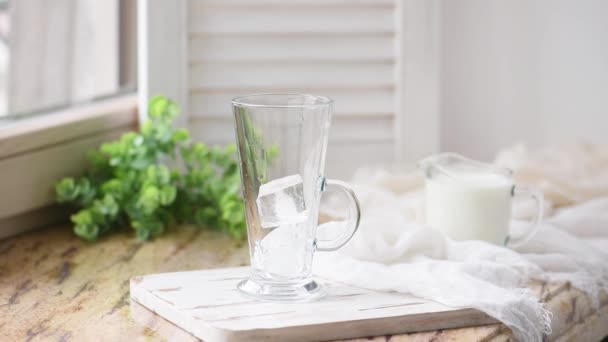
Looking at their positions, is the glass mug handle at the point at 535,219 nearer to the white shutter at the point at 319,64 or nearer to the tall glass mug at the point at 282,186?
the tall glass mug at the point at 282,186

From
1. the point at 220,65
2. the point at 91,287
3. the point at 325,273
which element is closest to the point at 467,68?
the point at 220,65

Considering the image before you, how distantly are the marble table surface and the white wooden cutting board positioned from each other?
0.04 ft

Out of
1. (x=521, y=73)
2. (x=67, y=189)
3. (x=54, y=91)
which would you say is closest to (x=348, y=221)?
(x=67, y=189)

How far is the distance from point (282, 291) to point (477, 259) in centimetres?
25

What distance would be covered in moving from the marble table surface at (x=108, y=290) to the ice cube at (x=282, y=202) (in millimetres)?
145

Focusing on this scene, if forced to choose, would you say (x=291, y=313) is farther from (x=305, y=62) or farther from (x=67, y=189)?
(x=305, y=62)

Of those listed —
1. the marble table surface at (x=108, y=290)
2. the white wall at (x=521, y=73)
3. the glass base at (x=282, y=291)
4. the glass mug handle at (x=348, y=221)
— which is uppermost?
the white wall at (x=521, y=73)

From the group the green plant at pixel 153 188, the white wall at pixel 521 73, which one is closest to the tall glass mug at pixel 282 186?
the green plant at pixel 153 188

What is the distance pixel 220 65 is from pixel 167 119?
20cm

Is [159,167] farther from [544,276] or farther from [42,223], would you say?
→ [544,276]

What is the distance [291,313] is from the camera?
754 millimetres

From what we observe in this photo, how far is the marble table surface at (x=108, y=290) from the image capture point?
76cm

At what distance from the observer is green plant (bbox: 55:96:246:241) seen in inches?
45.2

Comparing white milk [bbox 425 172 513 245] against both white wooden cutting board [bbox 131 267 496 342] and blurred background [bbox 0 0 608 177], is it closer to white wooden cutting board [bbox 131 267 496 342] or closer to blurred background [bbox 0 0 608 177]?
white wooden cutting board [bbox 131 267 496 342]
